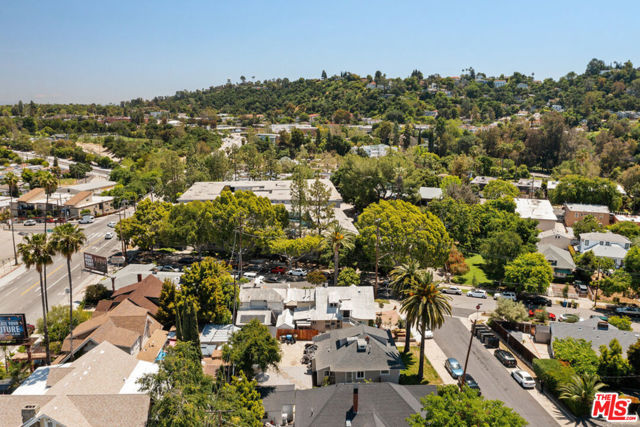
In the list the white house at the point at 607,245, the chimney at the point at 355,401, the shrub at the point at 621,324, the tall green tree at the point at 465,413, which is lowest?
the shrub at the point at 621,324

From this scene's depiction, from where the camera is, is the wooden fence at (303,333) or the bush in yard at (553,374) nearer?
the bush in yard at (553,374)

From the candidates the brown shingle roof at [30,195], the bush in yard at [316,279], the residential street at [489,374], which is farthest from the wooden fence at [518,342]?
the brown shingle roof at [30,195]

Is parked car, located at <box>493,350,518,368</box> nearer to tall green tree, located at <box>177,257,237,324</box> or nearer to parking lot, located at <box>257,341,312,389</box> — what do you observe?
parking lot, located at <box>257,341,312,389</box>

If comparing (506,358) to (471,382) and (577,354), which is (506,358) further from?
(471,382)

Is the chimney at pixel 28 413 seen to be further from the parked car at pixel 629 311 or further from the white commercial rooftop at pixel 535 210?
the white commercial rooftop at pixel 535 210

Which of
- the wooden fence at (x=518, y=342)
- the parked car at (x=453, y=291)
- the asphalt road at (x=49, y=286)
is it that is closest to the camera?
the wooden fence at (x=518, y=342)

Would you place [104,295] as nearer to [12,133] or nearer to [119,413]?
[119,413]
